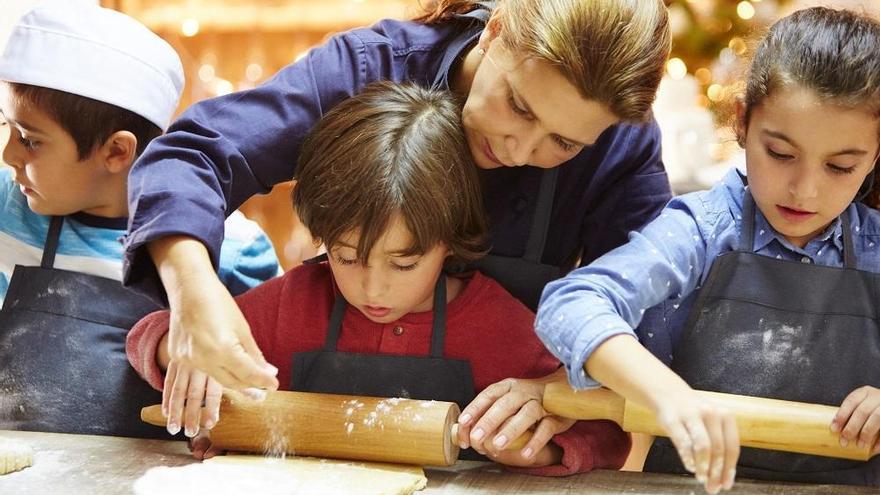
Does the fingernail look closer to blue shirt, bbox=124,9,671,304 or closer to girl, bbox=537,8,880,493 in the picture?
girl, bbox=537,8,880,493

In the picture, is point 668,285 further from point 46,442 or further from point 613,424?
point 46,442

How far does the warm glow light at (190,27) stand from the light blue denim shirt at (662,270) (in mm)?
2363

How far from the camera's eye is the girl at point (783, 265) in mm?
1224

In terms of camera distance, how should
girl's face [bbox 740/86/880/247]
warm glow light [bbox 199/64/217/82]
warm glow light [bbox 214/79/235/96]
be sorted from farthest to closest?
warm glow light [bbox 199/64/217/82] < warm glow light [bbox 214/79/235/96] < girl's face [bbox 740/86/880/247]

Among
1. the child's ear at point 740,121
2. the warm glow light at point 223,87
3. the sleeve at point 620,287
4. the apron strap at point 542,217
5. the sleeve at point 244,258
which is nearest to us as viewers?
the sleeve at point 620,287

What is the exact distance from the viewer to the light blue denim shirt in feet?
3.74

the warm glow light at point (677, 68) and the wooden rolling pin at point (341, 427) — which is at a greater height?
the warm glow light at point (677, 68)

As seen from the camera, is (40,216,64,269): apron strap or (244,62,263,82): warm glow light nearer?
(40,216,64,269): apron strap

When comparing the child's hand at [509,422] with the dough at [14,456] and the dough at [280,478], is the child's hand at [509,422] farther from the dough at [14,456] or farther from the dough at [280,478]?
the dough at [14,456]

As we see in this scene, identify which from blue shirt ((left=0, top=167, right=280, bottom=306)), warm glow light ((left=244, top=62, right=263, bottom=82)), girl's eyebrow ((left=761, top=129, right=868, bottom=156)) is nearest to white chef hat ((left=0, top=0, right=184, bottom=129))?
blue shirt ((left=0, top=167, right=280, bottom=306))

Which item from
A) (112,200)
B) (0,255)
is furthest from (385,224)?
(0,255)

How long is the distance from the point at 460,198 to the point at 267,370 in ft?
1.36

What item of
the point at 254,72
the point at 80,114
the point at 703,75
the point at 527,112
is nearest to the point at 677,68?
the point at 703,75

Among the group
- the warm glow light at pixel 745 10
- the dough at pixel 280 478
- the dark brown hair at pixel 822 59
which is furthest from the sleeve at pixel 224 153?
the warm glow light at pixel 745 10
